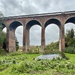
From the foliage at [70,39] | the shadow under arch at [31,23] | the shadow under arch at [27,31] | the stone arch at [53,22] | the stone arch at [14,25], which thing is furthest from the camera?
the stone arch at [14,25]

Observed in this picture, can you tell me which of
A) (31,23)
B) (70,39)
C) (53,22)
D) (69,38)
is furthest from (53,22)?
(69,38)

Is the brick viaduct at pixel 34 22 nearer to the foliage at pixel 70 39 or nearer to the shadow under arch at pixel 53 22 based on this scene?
the shadow under arch at pixel 53 22

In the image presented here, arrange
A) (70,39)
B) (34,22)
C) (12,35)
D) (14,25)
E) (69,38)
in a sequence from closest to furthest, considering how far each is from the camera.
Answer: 1. (34,22)
2. (70,39)
3. (12,35)
4. (14,25)
5. (69,38)

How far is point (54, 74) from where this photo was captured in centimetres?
947

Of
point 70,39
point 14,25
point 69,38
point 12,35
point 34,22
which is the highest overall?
point 34,22

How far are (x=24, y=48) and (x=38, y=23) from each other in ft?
21.6

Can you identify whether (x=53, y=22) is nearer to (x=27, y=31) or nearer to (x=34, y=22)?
(x=34, y=22)

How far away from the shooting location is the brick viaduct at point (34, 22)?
38.8m

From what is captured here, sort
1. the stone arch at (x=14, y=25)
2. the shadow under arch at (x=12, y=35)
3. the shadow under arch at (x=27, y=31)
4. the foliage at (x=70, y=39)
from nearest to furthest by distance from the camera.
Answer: the shadow under arch at (x=27, y=31)
the foliage at (x=70, y=39)
the shadow under arch at (x=12, y=35)
the stone arch at (x=14, y=25)

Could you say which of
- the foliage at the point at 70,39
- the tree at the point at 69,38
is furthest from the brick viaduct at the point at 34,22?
the tree at the point at 69,38

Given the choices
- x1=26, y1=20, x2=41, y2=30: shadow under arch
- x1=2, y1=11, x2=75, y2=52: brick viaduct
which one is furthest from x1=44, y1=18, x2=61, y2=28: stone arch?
x1=26, y1=20, x2=41, y2=30: shadow under arch

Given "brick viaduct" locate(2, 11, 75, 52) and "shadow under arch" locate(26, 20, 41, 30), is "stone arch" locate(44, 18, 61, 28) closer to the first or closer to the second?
"brick viaduct" locate(2, 11, 75, 52)

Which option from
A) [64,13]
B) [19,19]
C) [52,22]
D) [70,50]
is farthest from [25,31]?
[70,50]

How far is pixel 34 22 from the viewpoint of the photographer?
42.4 meters
